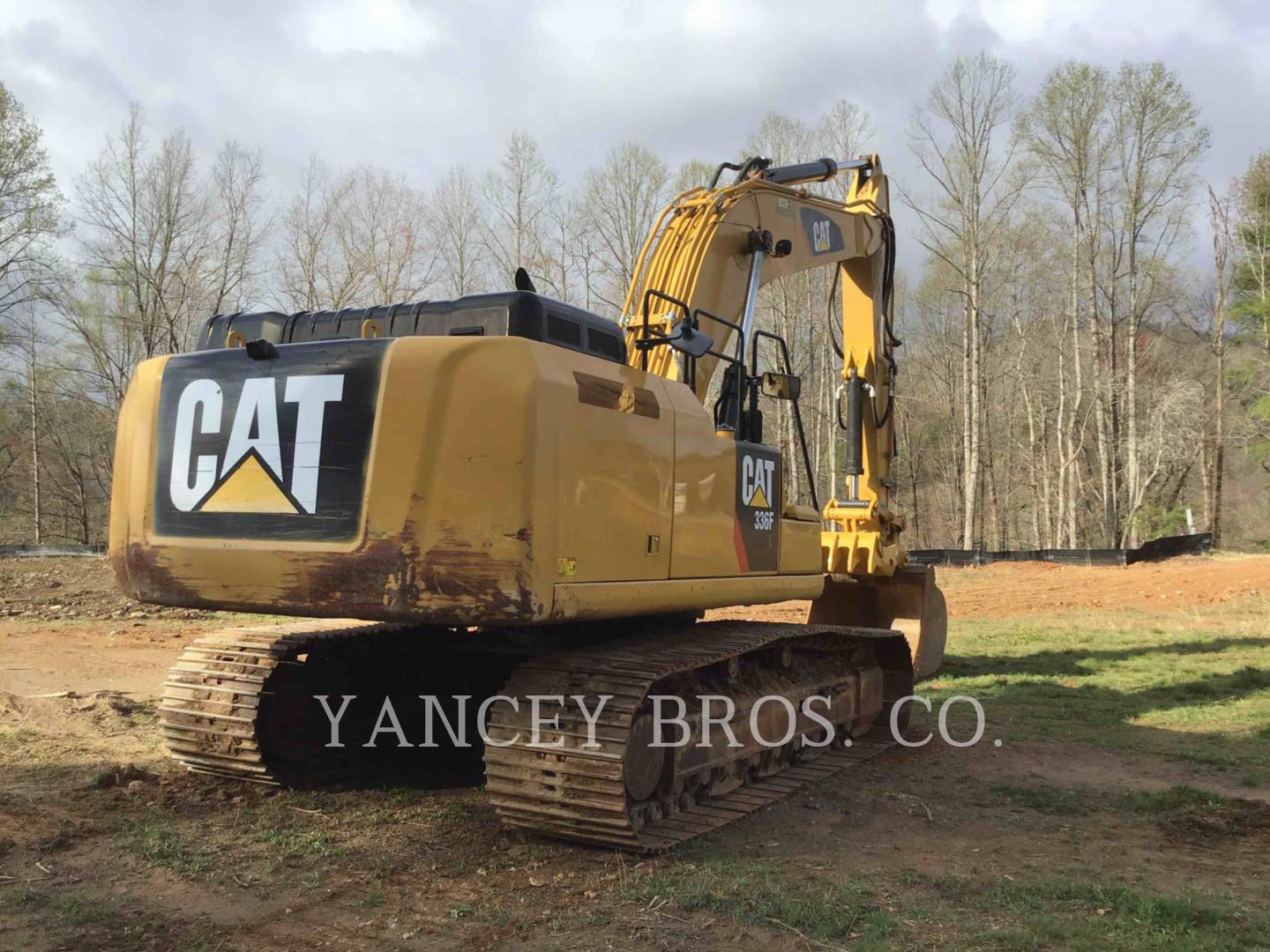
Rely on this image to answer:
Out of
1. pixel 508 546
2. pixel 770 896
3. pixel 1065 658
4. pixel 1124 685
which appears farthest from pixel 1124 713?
pixel 508 546

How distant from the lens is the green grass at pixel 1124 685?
7.64 m

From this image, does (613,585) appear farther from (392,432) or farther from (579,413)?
(392,432)

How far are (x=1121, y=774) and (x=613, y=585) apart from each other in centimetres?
404

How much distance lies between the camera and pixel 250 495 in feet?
14.6

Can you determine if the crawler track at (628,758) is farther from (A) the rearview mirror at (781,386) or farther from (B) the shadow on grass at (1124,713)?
(B) the shadow on grass at (1124,713)

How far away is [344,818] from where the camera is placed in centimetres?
526

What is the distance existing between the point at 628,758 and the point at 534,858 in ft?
2.01

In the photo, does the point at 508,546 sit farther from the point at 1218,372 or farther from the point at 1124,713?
the point at 1218,372

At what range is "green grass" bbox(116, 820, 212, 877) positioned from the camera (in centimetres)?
444

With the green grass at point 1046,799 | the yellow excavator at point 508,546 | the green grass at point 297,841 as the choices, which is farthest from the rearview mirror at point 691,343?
the green grass at point 1046,799

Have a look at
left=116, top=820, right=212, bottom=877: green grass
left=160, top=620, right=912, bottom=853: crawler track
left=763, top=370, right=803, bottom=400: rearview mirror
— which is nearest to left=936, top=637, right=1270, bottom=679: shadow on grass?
left=160, top=620, right=912, bottom=853: crawler track

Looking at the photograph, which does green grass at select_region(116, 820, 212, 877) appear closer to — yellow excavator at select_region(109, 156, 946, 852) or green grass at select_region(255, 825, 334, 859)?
green grass at select_region(255, 825, 334, 859)

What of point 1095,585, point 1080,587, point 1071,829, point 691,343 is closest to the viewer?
point 691,343

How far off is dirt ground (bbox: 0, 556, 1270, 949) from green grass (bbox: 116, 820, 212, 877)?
0.01 metres
